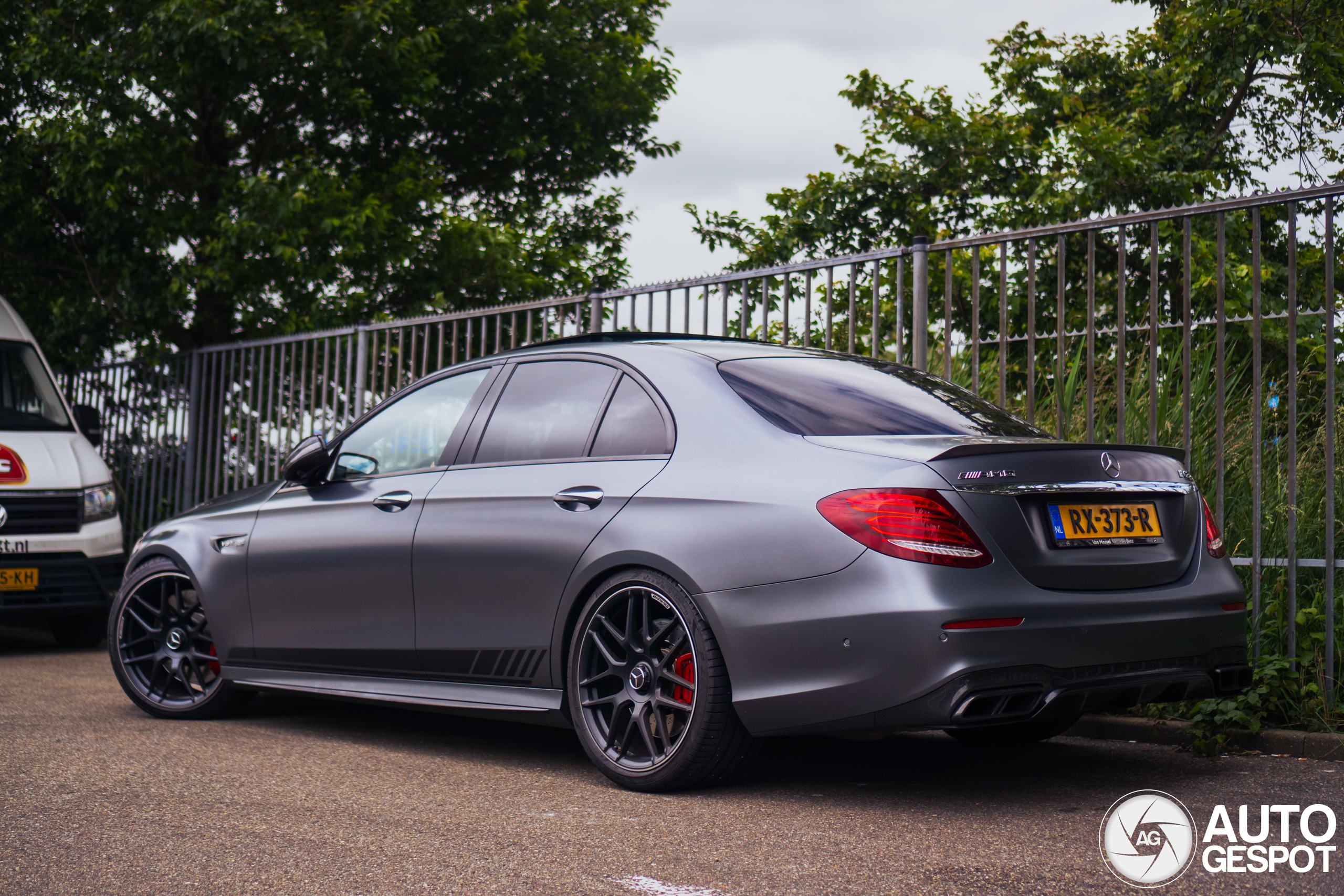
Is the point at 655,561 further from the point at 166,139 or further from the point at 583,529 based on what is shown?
the point at 166,139

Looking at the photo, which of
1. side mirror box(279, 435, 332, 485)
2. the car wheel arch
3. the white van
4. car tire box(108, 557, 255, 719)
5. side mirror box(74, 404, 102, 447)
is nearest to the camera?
the car wheel arch

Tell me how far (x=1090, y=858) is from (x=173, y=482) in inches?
399

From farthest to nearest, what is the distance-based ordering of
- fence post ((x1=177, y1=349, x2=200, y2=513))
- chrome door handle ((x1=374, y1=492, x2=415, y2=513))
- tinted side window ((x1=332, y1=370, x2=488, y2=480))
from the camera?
fence post ((x1=177, y1=349, x2=200, y2=513)) → tinted side window ((x1=332, y1=370, x2=488, y2=480)) → chrome door handle ((x1=374, y1=492, x2=415, y2=513))

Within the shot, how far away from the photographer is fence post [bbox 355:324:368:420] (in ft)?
32.1

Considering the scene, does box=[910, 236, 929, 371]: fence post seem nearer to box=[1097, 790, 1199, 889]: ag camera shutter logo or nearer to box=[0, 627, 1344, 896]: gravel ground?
box=[0, 627, 1344, 896]: gravel ground

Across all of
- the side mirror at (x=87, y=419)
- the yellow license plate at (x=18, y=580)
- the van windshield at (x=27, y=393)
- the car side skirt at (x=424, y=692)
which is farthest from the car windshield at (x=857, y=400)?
the side mirror at (x=87, y=419)

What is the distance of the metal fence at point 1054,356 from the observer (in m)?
5.42

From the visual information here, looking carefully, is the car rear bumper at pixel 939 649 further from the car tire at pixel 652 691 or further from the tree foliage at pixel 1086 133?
the tree foliage at pixel 1086 133

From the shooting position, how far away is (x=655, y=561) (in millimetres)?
4168

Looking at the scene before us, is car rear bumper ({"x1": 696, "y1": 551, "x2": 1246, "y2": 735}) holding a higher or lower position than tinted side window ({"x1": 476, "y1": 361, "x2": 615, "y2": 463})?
lower

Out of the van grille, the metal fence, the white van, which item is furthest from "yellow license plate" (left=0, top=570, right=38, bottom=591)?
the metal fence

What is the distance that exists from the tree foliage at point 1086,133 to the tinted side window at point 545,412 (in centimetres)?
1156

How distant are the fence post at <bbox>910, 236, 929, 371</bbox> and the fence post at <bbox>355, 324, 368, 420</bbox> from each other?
15.3 feet

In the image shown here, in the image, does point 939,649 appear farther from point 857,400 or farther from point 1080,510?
point 857,400
